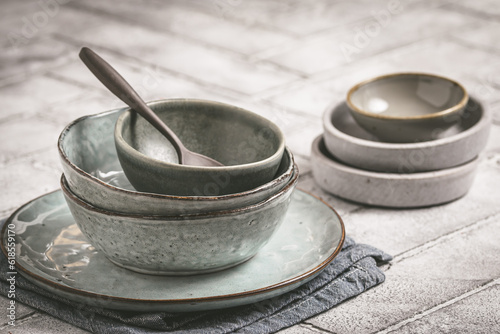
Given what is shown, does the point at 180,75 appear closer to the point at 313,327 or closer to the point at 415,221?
the point at 415,221

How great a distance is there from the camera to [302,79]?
207cm

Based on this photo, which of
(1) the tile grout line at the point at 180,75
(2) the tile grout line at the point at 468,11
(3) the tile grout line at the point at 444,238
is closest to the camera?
(3) the tile grout line at the point at 444,238

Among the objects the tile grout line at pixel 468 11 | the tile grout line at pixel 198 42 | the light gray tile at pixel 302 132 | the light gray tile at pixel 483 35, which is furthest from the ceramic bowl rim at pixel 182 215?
the tile grout line at pixel 468 11

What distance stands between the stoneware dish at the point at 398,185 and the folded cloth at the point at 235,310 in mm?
250

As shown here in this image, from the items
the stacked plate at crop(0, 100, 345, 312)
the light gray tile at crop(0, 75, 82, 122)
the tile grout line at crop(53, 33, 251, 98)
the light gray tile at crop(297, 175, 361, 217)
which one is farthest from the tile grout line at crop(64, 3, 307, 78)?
the stacked plate at crop(0, 100, 345, 312)

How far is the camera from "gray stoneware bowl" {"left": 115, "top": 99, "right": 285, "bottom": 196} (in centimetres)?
96

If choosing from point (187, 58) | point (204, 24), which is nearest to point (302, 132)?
point (187, 58)

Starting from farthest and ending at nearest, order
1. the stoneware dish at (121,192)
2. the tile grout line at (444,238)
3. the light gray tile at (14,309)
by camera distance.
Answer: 1. the tile grout line at (444,238)
2. the light gray tile at (14,309)
3. the stoneware dish at (121,192)

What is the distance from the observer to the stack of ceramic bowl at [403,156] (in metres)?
1.33

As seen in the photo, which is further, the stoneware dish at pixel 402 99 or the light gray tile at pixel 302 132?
the light gray tile at pixel 302 132

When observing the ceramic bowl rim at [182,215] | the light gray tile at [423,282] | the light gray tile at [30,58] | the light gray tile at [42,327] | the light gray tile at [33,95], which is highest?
the ceramic bowl rim at [182,215]

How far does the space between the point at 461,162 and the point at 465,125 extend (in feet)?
0.52

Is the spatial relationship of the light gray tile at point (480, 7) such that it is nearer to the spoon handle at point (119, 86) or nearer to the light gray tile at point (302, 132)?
the light gray tile at point (302, 132)

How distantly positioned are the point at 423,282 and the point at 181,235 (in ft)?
1.41
